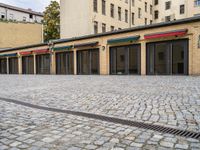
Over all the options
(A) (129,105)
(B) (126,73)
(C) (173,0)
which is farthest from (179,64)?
(C) (173,0)

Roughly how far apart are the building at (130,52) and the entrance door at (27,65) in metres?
0.94

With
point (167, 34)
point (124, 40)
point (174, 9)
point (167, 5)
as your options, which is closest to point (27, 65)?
point (124, 40)

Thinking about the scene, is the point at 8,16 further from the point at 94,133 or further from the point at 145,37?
the point at 94,133

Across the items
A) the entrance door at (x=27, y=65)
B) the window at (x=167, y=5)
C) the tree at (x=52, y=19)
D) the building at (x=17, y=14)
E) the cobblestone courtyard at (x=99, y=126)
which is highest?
the building at (x=17, y=14)

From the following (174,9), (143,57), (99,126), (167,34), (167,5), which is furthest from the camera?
(167,5)

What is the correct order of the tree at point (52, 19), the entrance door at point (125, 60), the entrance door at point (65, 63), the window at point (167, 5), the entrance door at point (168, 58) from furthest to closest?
the window at point (167, 5) < the tree at point (52, 19) < the entrance door at point (65, 63) < the entrance door at point (125, 60) < the entrance door at point (168, 58)

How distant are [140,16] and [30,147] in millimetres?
42761

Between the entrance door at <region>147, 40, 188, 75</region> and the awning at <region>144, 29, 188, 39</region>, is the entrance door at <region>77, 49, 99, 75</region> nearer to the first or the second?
the entrance door at <region>147, 40, 188, 75</region>

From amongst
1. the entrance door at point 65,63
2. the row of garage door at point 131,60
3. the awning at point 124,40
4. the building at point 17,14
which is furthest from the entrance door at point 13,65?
the building at point 17,14

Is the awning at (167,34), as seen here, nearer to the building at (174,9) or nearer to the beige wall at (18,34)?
the building at (174,9)

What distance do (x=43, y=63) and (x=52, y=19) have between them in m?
16.8

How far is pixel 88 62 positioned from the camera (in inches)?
950

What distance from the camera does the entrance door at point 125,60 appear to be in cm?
2022

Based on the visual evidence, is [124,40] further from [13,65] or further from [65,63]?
[13,65]
